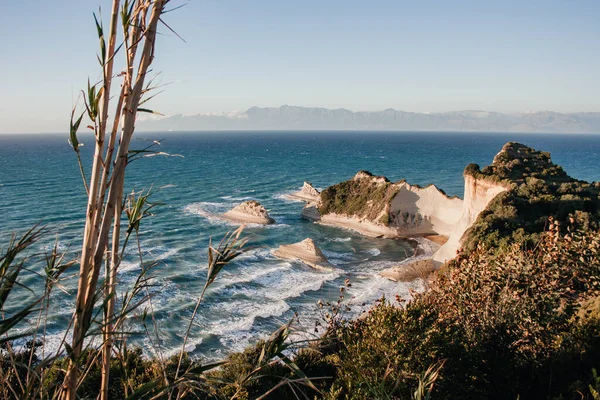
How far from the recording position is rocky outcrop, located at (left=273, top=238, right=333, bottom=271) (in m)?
32.3

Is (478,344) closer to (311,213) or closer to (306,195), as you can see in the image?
(311,213)

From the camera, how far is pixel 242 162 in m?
99.2

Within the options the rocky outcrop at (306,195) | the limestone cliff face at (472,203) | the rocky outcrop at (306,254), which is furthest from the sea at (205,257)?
the limestone cliff face at (472,203)

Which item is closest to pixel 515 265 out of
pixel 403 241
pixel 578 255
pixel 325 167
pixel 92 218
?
pixel 578 255

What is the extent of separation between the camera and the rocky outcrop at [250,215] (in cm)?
4362

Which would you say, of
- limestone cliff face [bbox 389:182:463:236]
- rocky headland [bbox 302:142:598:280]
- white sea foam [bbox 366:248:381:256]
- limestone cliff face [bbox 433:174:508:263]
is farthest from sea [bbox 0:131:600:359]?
limestone cliff face [bbox 433:174:508:263]

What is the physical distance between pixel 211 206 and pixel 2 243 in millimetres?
20922

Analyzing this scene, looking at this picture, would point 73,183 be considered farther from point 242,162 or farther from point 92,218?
point 92,218

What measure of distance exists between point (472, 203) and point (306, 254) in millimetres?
13825

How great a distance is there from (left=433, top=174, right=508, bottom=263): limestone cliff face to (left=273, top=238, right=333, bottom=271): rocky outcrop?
7.98 meters

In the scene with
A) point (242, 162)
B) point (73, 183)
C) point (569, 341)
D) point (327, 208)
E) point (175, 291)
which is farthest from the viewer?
point (242, 162)

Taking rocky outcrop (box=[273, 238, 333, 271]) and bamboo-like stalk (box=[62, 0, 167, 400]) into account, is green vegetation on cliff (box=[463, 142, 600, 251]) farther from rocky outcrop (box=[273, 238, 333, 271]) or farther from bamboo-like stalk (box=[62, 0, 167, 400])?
bamboo-like stalk (box=[62, 0, 167, 400])

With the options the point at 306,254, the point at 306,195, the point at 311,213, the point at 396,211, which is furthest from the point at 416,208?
the point at 306,195

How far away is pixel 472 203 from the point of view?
1436 inches
